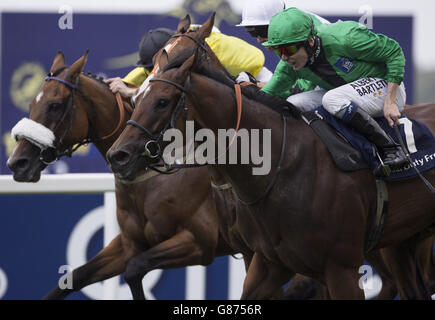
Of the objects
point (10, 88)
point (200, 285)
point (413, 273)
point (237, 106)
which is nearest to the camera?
point (237, 106)

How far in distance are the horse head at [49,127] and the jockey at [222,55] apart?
283 millimetres

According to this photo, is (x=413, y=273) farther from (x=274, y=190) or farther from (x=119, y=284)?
(x=119, y=284)

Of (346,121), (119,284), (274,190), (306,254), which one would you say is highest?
(346,121)

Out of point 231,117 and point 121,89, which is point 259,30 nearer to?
point 121,89

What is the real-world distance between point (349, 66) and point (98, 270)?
2.00 metres

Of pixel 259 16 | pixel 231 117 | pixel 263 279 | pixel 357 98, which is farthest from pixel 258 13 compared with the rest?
pixel 263 279

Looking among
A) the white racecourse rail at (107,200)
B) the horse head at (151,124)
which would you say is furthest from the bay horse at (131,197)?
the horse head at (151,124)

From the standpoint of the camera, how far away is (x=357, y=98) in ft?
13.0

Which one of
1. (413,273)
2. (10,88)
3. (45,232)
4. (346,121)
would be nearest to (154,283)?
(45,232)

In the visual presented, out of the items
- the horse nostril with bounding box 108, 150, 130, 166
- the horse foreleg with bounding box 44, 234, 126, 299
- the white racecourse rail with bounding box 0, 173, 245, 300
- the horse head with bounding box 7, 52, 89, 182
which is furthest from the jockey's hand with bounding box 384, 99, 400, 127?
the white racecourse rail with bounding box 0, 173, 245, 300

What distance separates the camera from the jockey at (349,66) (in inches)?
153

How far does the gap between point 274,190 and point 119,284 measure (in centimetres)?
246

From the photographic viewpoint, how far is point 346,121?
395 centimetres

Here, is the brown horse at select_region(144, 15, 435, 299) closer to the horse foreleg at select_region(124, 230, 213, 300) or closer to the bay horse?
the bay horse
